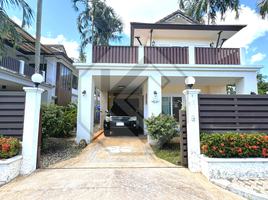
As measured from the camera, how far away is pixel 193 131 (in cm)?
341

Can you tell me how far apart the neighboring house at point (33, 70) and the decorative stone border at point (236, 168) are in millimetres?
7625

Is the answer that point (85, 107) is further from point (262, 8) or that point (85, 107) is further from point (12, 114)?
point (262, 8)

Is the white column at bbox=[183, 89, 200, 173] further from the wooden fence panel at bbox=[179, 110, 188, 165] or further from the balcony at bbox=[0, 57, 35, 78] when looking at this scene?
the balcony at bbox=[0, 57, 35, 78]

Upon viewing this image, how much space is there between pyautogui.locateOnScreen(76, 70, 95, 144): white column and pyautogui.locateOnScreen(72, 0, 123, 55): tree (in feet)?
32.1

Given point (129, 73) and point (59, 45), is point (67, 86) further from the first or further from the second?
point (129, 73)

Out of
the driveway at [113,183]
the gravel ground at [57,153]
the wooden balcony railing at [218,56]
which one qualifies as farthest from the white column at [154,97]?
the gravel ground at [57,153]

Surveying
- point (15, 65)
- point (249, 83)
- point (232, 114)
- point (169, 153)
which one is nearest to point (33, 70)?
point (15, 65)

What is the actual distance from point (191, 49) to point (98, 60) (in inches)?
171

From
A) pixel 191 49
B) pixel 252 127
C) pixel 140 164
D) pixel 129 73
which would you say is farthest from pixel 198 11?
pixel 140 164

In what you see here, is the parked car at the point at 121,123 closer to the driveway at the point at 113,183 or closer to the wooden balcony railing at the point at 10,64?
the driveway at the point at 113,183

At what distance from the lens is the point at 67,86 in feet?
51.2

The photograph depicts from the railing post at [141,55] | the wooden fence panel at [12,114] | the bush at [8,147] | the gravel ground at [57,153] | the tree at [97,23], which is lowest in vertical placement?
the gravel ground at [57,153]

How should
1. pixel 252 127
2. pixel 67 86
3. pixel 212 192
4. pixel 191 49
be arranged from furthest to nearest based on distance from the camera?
pixel 67 86 → pixel 191 49 → pixel 252 127 → pixel 212 192

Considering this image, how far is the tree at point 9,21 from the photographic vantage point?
6293mm
